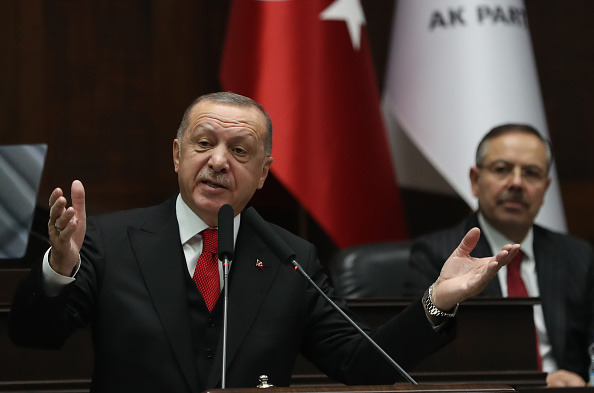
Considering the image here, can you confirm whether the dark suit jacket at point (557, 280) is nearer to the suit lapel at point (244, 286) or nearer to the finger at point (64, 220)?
the suit lapel at point (244, 286)

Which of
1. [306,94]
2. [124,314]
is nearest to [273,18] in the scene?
[306,94]

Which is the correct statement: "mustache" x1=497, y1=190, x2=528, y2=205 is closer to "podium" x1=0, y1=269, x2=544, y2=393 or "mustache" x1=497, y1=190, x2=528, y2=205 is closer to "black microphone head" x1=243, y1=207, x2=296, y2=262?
"podium" x1=0, y1=269, x2=544, y2=393

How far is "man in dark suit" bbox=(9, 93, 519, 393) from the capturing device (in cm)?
205

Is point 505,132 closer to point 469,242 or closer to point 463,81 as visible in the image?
point 463,81

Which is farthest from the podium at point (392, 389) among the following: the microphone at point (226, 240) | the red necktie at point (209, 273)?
the red necktie at point (209, 273)

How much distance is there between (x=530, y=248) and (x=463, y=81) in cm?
110

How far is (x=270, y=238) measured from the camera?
195 cm

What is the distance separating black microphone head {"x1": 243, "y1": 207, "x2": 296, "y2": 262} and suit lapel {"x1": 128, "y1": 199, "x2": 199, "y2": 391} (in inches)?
13.0

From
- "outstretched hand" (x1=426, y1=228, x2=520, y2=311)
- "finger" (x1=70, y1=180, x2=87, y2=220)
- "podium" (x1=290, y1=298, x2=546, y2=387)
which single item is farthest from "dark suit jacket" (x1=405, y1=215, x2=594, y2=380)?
"finger" (x1=70, y1=180, x2=87, y2=220)

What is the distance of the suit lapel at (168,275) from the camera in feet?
6.98

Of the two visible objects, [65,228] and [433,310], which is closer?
[65,228]

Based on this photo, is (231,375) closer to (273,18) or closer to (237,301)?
(237,301)

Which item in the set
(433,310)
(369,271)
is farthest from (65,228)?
(369,271)

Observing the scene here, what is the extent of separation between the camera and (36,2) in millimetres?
4684
